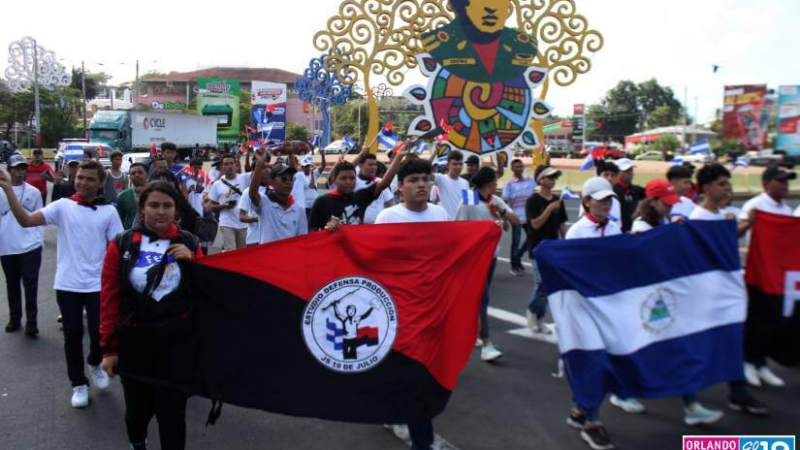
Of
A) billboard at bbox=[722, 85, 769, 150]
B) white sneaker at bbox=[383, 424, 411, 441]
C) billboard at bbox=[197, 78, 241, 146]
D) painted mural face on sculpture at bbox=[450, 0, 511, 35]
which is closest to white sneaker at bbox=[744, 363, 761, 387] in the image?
white sneaker at bbox=[383, 424, 411, 441]

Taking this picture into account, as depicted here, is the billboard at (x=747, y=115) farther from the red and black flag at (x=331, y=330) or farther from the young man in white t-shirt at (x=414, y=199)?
the red and black flag at (x=331, y=330)

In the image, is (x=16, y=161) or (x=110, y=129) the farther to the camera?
(x=110, y=129)

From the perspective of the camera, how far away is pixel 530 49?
1229cm

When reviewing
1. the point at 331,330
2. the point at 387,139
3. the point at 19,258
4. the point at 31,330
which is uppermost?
the point at 387,139

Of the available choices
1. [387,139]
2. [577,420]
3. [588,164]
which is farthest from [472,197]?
[387,139]

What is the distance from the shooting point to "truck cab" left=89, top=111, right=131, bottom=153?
39531 mm

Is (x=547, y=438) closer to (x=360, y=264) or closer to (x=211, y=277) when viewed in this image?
(x=360, y=264)

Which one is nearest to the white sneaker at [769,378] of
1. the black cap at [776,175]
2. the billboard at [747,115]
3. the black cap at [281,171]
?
the black cap at [776,175]

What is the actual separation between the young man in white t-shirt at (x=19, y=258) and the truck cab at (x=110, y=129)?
35.1 m

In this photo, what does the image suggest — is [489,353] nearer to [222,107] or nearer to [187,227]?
[187,227]

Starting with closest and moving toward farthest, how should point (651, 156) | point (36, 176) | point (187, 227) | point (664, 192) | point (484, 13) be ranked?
1. point (187, 227)
2. point (664, 192)
3. point (36, 176)
4. point (484, 13)
5. point (651, 156)

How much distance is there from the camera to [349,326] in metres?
3.80

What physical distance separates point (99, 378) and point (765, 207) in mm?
5343

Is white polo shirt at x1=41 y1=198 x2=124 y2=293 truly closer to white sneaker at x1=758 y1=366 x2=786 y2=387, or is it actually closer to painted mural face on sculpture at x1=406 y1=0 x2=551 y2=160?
white sneaker at x1=758 y1=366 x2=786 y2=387
